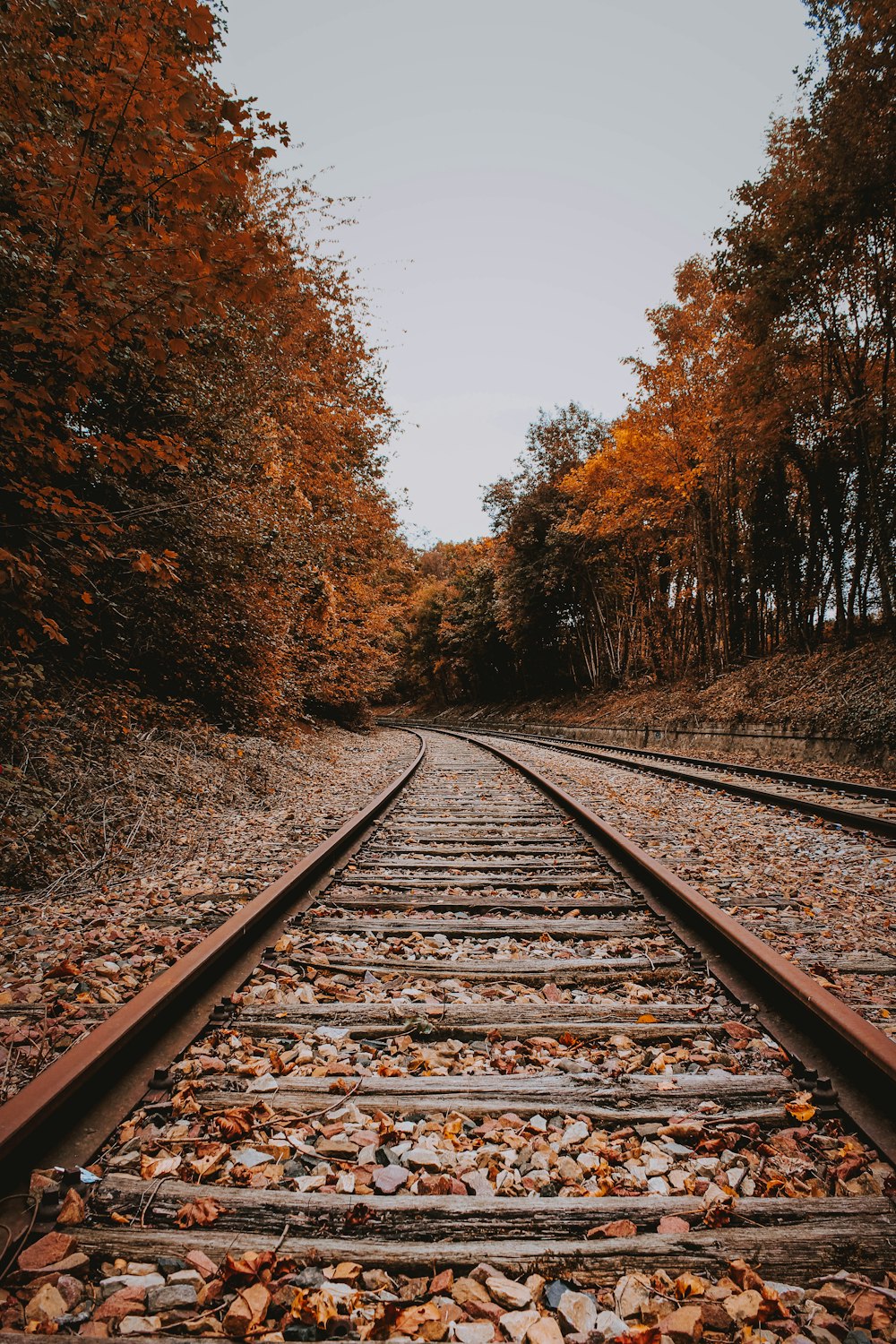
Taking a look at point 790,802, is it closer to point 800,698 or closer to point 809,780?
point 809,780

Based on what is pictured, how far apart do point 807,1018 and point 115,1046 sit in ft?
6.95

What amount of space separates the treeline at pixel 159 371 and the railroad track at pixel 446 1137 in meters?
2.72

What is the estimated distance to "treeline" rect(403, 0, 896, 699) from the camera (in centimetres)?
985

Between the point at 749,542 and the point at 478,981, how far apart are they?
16.8 meters

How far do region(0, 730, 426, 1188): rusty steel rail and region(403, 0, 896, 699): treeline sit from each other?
11.9 metres

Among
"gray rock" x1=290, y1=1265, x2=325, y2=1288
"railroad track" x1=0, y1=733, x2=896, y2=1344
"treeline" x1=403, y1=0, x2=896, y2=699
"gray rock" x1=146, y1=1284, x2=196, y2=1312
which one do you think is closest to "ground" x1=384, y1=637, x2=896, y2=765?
"treeline" x1=403, y1=0, x2=896, y2=699

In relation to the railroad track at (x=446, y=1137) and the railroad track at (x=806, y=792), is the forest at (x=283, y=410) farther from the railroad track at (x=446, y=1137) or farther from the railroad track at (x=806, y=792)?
the railroad track at (x=806, y=792)

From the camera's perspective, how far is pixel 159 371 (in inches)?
191

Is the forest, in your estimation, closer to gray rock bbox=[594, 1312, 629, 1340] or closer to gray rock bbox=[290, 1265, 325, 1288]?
gray rock bbox=[290, 1265, 325, 1288]

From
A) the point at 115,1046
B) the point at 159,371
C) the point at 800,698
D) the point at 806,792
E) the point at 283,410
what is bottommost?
the point at 806,792

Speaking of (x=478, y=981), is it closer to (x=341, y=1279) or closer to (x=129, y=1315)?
(x=341, y=1279)

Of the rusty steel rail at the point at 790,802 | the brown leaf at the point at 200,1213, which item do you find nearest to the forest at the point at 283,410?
the brown leaf at the point at 200,1213

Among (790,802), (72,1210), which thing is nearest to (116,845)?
(72,1210)

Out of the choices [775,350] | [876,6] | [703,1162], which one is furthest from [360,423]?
[703,1162]
